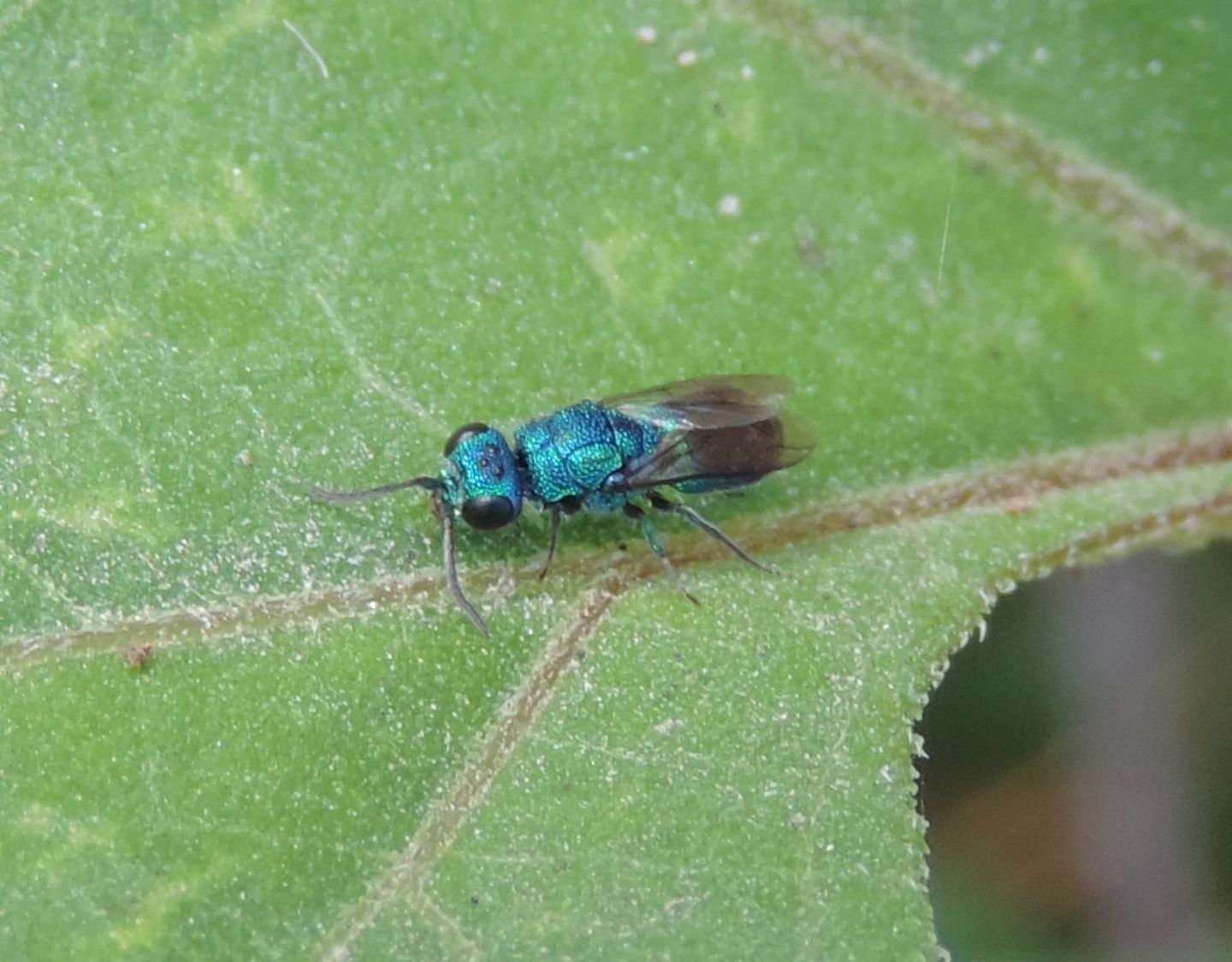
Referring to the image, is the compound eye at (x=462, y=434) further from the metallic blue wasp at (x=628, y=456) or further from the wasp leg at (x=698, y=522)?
the wasp leg at (x=698, y=522)

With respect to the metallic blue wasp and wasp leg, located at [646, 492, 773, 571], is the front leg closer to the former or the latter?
the metallic blue wasp

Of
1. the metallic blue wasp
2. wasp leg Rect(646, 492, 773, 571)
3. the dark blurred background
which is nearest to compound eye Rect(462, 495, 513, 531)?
the metallic blue wasp

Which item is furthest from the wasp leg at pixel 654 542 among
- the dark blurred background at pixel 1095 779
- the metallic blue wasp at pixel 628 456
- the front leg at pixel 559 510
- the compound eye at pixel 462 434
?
the dark blurred background at pixel 1095 779

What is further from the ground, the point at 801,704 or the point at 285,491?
the point at 285,491

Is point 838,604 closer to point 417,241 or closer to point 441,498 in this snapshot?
point 441,498

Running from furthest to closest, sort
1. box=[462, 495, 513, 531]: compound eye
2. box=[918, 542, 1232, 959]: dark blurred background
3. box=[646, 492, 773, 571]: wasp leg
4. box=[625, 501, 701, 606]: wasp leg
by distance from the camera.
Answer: box=[918, 542, 1232, 959]: dark blurred background < box=[646, 492, 773, 571]: wasp leg < box=[625, 501, 701, 606]: wasp leg < box=[462, 495, 513, 531]: compound eye

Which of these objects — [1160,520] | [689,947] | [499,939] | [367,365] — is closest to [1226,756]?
[1160,520]
